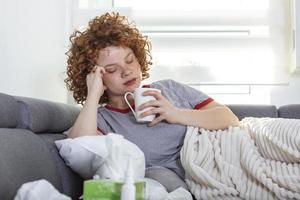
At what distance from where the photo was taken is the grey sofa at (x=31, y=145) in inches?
37.8

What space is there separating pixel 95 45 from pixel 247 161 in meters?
0.71

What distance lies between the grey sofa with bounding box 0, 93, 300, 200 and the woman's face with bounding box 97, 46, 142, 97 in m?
0.20

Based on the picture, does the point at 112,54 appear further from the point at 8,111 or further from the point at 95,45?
the point at 8,111

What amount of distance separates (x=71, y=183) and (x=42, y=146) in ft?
0.50

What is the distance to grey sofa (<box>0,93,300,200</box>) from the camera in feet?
3.15

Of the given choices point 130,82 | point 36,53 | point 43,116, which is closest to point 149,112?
point 130,82

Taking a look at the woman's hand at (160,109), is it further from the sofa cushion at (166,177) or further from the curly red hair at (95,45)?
the curly red hair at (95,45)

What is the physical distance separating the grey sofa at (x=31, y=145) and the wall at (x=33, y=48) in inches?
20.0

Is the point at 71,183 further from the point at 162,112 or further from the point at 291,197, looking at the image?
the point at 291,197

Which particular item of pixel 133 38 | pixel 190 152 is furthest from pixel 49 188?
pixel 133 38

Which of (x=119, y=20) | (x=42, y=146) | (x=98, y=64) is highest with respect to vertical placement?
(x=119, y=20)

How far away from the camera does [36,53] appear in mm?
2025

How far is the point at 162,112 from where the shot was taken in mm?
1413

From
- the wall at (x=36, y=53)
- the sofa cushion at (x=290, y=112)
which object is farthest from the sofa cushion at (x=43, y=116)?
the sofa cushion at (x=290, y=112)
